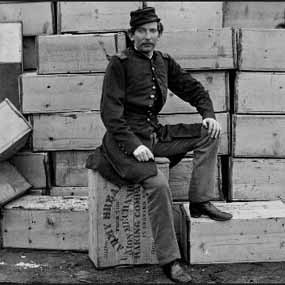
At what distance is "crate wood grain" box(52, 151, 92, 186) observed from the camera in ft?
18.4

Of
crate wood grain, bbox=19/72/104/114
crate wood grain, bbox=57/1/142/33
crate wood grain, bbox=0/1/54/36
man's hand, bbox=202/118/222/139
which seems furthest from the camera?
crate wood grain, bbox=0/1/54/36

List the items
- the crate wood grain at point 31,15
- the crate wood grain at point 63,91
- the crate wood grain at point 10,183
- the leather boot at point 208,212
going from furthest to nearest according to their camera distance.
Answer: the crate wood grain at point 31,15 < the crate wood grain at point 63,91 < the crate wood grain at point 10,183 < the leather boot at point 208,212

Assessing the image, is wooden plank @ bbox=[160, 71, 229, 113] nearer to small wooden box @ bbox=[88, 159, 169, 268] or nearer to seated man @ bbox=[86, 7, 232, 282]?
seated man @ bbox=[86, 7, 232, 282]

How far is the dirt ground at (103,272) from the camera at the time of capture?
4727 mm

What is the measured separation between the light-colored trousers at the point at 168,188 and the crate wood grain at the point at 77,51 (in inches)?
39.6

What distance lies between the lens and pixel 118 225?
4914 mm

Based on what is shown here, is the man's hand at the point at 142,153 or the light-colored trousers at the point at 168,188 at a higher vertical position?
the man's hand at the point at 142,153

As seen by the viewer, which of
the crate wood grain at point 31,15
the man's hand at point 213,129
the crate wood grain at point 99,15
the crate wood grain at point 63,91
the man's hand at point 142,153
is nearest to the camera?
the man's hand at point 142,153

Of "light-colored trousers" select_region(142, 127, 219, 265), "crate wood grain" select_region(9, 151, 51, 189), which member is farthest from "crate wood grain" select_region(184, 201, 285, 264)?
"crate wood grain" select_region(9, 151, 51, 189)

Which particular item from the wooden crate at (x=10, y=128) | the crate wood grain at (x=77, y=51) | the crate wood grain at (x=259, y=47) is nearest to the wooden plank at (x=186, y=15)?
the crate wood grain at (x=259, y=47)

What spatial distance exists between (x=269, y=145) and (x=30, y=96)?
2.01 metres

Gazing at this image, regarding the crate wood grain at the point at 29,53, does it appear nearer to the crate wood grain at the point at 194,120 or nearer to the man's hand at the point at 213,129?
the crate wood grain at the point at 194,120

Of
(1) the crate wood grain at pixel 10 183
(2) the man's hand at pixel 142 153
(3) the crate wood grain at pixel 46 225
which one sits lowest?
(3) the crate wood grain at pixel 46 225

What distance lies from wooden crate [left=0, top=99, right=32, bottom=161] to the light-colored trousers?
1143mm
